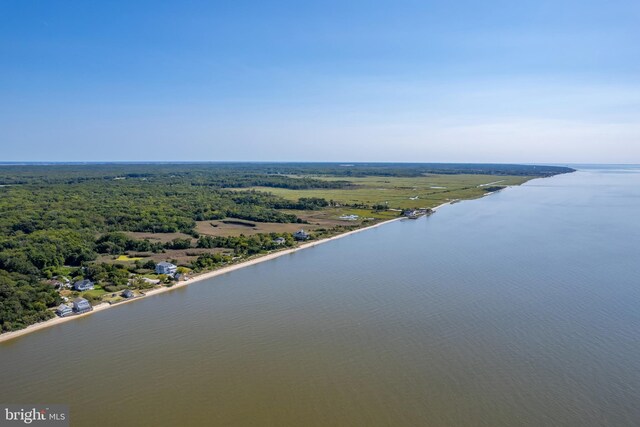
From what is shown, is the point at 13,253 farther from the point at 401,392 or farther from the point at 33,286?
the point at 401,392

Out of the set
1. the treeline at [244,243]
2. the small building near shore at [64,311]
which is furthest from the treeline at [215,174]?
the small building near shore at [64,311]

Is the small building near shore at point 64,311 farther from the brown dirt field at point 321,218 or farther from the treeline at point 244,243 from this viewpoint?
the brown dirt field at point 321,218

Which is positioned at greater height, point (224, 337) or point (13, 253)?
point (13, 253)

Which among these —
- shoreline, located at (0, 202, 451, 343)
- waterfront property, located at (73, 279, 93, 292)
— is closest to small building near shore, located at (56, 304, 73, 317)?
shoreline, located at (0, 202, 451, 343)

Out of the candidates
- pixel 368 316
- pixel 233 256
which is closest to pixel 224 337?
pixel 368 316

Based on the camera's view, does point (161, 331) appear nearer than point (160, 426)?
No
